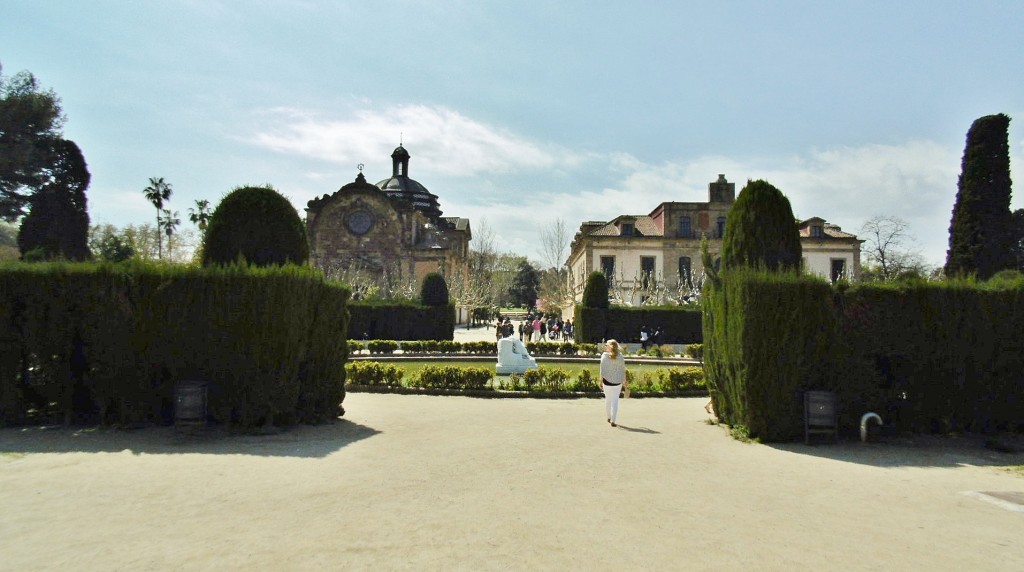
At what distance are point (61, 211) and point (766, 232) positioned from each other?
3732 cm

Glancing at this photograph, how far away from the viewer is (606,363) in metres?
11.1

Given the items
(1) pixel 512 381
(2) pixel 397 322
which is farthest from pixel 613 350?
(2) pixel 397 322

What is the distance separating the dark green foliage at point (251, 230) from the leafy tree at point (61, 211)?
26.1 metres

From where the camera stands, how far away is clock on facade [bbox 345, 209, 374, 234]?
193ft

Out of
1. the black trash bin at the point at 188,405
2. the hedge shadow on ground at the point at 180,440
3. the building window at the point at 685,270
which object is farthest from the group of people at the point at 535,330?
the black trash bin at the point at 188,405

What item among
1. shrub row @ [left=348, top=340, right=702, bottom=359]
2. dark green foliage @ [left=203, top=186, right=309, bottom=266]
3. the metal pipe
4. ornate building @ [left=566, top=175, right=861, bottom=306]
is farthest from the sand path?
ornate building @ [left=566, top=175, right=861, bottom=306]

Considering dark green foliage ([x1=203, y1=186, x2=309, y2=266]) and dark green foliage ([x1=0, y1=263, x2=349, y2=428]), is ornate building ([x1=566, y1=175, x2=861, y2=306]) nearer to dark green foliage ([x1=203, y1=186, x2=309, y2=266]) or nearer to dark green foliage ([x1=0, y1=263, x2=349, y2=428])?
dark green foliage ([x1=203, y1=186, x2=309, y2=266])

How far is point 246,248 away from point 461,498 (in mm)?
8179

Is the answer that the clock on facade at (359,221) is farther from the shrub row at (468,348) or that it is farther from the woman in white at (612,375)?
the woman in white at (612,375)

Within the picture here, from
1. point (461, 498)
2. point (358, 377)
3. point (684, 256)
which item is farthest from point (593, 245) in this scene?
point (461, 498)

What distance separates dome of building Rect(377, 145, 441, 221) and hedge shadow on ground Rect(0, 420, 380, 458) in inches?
2379

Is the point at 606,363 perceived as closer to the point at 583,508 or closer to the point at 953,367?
the point at 583,508

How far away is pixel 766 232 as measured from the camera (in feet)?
38.5

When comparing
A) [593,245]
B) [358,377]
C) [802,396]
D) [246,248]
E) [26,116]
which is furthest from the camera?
[593,245]
